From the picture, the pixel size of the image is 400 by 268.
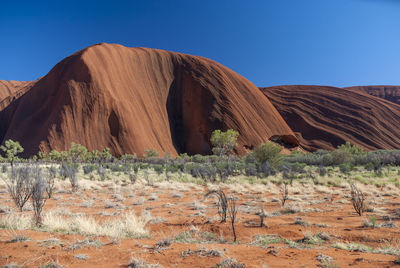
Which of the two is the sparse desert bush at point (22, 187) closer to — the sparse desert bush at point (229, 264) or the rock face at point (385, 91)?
the sparse desert bush at point (229, 264)

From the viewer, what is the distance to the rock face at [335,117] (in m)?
60.1

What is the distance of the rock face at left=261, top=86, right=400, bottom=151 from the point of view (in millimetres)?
60094

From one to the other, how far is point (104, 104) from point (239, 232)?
43718mm

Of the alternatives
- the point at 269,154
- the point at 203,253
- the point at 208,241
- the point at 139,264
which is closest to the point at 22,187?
the point at 208,241

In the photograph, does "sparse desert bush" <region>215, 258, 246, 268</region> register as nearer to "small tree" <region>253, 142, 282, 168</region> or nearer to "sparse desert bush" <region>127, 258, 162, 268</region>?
"sparse desert bush" <region>127, 258, 162, 268</region>

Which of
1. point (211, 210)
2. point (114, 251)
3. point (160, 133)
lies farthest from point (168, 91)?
point (114, 251)

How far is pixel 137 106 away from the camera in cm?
4862

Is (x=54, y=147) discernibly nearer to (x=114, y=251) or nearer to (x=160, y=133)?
(x=160, y=133)

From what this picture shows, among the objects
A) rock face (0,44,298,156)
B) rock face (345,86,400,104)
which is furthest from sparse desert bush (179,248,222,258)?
rock face (345,86,400,104)

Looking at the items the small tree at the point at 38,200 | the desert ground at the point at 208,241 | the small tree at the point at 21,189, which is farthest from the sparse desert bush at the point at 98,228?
the small tree at the point at 21,189

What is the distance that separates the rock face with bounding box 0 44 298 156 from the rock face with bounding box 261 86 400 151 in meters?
10.2

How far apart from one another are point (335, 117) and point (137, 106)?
52.7 m

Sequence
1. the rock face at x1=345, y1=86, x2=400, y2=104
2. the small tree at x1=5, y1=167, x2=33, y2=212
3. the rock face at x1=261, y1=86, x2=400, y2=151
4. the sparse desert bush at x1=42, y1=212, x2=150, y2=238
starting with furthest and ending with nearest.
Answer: the rock face at x1=345, y1=86, x2=400, y2=104 → the rock face at x1=261, y1=86, x2=400, y2=151 → the small tree at x1=5, y1=167, x2=33, y2=212 → the sparse desert bush at x1=42, y1=212, x2=150, y2=238

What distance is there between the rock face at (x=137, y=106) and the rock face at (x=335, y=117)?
33.6ft
